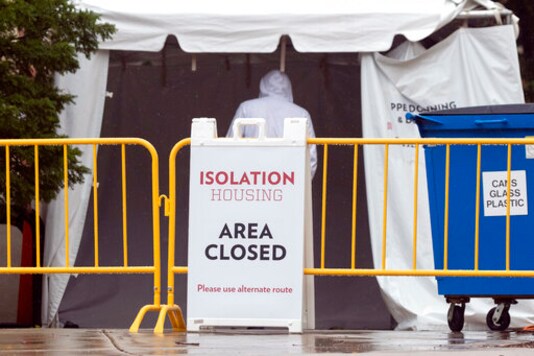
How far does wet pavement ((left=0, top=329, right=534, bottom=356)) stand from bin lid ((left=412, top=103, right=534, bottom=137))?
4.04 feet

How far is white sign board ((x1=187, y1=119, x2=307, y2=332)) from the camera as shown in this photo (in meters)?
8.27

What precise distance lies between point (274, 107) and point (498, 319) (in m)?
2.96

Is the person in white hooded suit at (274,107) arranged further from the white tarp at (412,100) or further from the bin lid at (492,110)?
the bin lid at (492,110)

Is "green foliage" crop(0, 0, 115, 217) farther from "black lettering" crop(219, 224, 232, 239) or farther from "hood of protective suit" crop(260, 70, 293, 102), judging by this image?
"black lettering" crop(219, 224, 232, 239)

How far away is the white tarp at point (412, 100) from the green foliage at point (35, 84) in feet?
7.81

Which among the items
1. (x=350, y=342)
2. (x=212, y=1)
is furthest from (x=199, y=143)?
(x=212, y=1)

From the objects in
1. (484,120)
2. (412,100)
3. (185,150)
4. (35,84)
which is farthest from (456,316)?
(185,150)

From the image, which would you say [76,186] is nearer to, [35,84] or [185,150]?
[35,84]

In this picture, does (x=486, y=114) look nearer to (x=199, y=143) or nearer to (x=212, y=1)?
(x=199, y=143)

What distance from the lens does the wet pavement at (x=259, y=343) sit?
22.7ft

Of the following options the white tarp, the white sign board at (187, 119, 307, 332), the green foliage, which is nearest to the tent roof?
the white tarp

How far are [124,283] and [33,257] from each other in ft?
4.88

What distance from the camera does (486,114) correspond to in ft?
30.0

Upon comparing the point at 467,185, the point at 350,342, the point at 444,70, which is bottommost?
the point at 350,342
